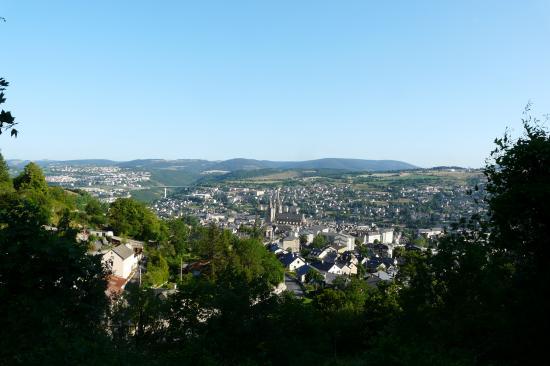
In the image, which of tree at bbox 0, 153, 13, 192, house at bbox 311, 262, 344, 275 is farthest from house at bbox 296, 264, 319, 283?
tree at bbox 0, 153, 13, 192

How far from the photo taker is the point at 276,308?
12.1 m

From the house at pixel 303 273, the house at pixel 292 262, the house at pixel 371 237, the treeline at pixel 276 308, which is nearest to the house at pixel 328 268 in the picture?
the house at pixel 292 262

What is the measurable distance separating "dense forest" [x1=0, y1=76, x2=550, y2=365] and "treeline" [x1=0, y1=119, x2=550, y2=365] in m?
0.03

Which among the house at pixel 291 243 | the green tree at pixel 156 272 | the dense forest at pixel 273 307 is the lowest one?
the house at pixel 291 243

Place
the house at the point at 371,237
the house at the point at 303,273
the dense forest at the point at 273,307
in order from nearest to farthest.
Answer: the dense forest at the point at 273,307, the house at the point at 303,273, the house at the point at 371,237

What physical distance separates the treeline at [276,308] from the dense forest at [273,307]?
0.09ft

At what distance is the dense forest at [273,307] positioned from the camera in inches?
329

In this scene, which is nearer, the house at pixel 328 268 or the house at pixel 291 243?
Result: the house at pixel 328 268

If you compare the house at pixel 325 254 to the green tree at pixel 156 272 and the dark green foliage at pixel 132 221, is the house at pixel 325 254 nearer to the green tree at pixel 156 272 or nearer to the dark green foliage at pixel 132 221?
the dark green foliage at pixel 132 221

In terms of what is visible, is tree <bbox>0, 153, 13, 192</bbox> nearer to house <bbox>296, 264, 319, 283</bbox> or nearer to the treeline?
the treeline

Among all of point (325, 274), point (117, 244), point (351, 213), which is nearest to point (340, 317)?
point (117, 244)

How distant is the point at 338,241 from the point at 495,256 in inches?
3189

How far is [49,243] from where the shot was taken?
905 centimetres

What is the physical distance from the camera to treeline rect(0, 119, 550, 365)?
836 cm
